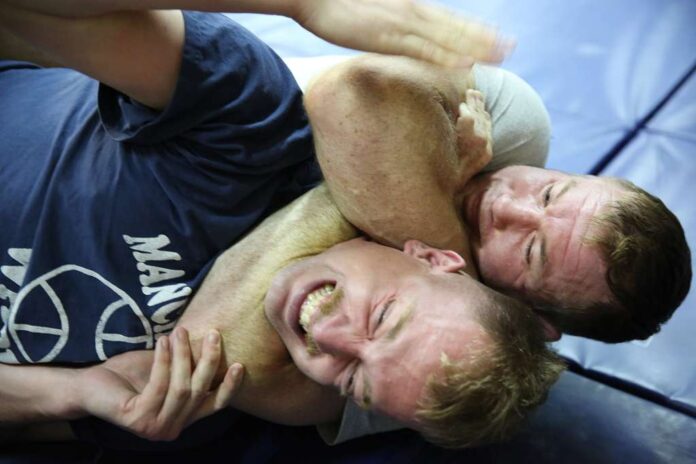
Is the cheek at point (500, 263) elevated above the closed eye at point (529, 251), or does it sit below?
below

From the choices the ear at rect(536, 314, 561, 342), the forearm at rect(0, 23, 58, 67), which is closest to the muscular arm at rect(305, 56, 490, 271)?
the ear at rect(536, 314, 561, 342)

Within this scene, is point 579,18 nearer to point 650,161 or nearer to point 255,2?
point 650,161

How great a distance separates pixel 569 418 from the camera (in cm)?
128

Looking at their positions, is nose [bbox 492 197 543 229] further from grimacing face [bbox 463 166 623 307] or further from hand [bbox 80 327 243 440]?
hand [bbox 80 327 243 440]

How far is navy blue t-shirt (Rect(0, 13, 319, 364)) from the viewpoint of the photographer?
98cm

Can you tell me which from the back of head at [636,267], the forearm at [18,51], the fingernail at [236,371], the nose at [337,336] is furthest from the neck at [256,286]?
the forearm at [18,51]

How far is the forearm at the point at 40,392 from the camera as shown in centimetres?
108

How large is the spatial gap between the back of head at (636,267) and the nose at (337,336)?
35 cm

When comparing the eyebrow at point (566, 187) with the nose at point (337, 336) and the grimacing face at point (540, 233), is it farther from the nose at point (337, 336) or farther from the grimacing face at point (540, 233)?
the nose at point (337, 336)

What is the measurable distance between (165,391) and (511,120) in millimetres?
733

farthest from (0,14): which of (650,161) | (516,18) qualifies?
(516,18)

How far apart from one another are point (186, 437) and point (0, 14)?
740mm

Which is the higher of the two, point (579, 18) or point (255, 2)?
point (255, 2)

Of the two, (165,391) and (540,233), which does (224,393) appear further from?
(540,233)
